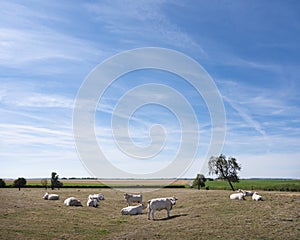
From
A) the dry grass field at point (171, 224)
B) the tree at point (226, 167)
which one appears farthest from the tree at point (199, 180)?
the dry grass field at point (171, 224)

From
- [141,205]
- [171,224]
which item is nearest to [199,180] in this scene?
[141,205]

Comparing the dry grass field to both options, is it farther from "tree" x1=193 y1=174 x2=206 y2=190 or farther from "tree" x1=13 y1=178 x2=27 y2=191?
"tree" x1=13 y1=178 x2=27 y2=191

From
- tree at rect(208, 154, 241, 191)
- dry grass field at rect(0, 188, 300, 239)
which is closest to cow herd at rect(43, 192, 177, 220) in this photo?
dry grass field at rect(0, 188, 300, 239)

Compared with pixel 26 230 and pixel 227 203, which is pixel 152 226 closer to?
pixel 26 230

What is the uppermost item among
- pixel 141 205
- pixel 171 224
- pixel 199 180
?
pixel 199 180

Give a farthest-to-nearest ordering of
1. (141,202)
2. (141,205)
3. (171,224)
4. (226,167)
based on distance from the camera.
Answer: (226,167) → (141,202) → (141,205) → (171,224)

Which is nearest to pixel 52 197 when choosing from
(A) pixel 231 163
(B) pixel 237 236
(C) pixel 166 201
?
(C) pixel 166 201

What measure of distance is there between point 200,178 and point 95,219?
6118cm

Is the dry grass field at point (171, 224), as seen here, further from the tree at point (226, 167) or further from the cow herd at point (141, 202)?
the tree at point (226, 167)

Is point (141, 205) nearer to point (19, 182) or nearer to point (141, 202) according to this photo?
point (141, 202)

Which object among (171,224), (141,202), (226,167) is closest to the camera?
(171,224)

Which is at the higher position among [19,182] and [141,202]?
[19,182]

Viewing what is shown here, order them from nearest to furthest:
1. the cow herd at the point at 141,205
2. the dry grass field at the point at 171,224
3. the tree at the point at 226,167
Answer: the dry grass field at the point at 171,224
the cow herd at the point at 141,205
the tree at the point at 226,167

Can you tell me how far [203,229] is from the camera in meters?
18.4
